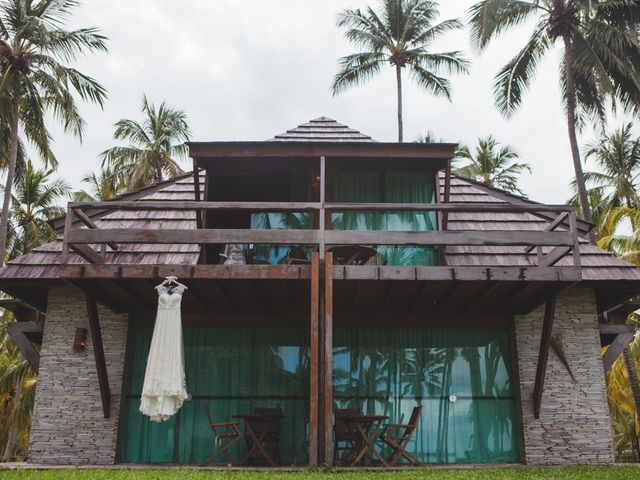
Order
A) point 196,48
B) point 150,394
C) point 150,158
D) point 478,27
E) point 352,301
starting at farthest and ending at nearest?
1. point 150,158
2. point 478,27
3. point 196,48
4. point 352,301
5. point 150,394

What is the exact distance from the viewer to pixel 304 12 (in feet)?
44.0

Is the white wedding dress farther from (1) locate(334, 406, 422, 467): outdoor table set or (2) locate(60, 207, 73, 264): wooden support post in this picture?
(1) locate(334, 406, 422, 467): outdoor table set

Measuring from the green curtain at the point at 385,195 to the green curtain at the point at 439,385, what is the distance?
1.59 m

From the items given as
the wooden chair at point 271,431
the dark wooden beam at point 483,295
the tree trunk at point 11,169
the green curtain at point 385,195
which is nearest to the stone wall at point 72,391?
the wooden chair at point 271,431

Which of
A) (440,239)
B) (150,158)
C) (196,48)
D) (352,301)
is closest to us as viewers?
(440,239)

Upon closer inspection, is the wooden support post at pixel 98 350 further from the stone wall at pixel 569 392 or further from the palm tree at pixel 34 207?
the palm tree at pixel 34 207

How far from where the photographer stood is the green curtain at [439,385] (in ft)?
28.4

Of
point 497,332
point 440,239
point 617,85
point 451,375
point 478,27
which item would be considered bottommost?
point 451,375

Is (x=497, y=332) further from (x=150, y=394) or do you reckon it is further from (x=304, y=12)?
(x=304, y=12)

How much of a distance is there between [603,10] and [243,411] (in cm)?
1313

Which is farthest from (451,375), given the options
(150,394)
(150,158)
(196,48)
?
(150,158)

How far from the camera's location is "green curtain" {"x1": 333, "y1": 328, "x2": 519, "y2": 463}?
8.65m

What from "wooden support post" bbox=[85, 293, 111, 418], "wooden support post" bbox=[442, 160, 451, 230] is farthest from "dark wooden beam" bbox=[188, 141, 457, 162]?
"wooden support post" bbox=[85, 293, 111, 418]

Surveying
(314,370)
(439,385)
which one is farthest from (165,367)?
(439,385)
